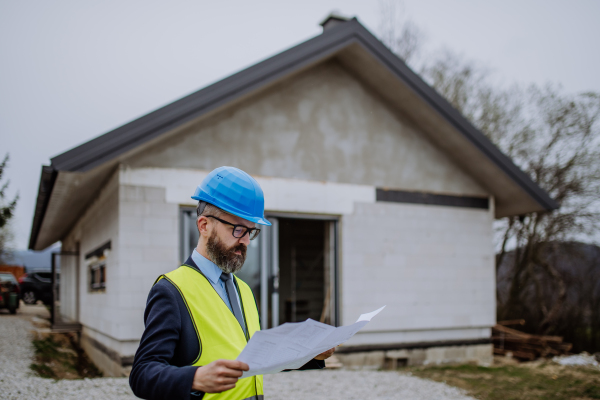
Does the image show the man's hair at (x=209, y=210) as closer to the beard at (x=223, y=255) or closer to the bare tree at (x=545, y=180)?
the beard at (x=223, y=255)

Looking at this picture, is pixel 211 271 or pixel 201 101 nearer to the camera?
pixel 211 271

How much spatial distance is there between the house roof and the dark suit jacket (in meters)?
5.27

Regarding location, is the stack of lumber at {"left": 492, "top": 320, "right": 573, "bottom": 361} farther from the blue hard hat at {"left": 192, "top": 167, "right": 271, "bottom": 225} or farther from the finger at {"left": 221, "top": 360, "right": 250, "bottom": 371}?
the finger at {"left": 221, "top": 360, "right": 250, "bottom": 371}

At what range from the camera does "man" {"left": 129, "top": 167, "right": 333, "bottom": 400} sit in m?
1.67

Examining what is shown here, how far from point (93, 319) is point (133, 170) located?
4454mm

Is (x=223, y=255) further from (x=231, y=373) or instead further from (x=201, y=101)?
(x=201, y=101)

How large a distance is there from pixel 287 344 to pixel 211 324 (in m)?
0.33

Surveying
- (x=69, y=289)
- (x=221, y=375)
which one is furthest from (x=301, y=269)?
(x=221, y=375)

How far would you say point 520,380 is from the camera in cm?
824

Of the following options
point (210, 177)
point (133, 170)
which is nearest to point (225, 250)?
point (210, 177)

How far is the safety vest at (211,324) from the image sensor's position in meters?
1.91

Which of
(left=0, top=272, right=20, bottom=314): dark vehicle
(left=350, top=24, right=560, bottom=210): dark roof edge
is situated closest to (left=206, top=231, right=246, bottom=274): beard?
(left=350, top=24, right=560, bottom=210): dark roof edge

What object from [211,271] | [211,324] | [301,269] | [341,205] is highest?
[341,205]

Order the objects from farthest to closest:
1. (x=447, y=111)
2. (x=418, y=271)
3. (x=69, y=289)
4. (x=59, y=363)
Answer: (x=69, y=289)
(x=59, y=363)
(x=418, y=271)
(x=447, y=111)
